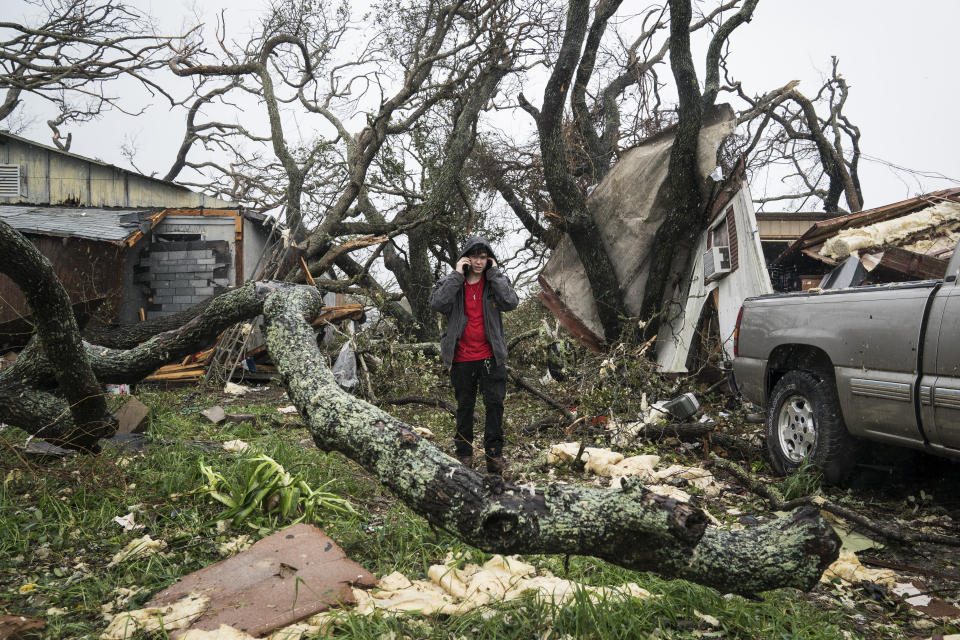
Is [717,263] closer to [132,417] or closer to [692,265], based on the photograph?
[692,265]

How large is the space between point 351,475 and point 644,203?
20.2ft

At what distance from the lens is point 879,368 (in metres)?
4.25

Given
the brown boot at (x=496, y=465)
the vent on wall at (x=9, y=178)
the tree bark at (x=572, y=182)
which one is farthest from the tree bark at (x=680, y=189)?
the vent on wall at (x=9, y=178)

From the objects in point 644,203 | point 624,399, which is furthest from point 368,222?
point 624,399

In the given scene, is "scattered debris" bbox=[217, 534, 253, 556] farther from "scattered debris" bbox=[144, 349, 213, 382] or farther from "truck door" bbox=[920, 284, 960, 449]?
"scattered debris" bbox=[144, 349, 213, 382]

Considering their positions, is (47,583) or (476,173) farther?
(476,173)

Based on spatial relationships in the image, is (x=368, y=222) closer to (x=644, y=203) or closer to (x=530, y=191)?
(x=530, y=191)

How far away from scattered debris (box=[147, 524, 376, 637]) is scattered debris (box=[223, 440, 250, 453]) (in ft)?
6.35

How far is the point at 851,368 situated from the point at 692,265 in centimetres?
447

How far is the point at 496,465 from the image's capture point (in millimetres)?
5090

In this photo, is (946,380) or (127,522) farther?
(946,380)

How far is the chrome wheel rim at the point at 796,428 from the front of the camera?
4.82m

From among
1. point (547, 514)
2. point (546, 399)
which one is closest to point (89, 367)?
point (547, 514)

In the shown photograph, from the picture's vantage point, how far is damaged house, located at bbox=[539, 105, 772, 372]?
7.39m
